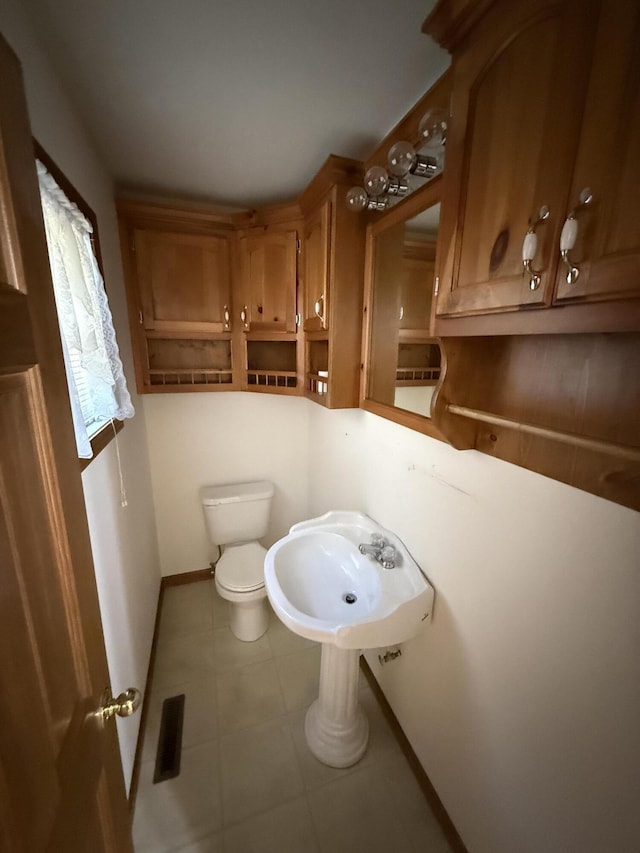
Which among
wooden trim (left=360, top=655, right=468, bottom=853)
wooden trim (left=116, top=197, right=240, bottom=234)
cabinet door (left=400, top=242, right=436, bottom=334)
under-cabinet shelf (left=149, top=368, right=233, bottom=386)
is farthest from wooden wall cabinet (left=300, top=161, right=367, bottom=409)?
wooden trim (left=360, top=655, right=468, bottom=853)

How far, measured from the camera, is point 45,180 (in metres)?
0.84

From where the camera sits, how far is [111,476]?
1266 millimetres

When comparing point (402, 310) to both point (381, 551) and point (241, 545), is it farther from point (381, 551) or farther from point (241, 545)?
point (241, 545)

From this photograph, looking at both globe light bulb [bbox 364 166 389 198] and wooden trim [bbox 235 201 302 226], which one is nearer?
globe light bulb [bbox 364 166 389 198]

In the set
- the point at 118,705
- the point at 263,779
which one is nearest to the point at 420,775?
the point at 263,779

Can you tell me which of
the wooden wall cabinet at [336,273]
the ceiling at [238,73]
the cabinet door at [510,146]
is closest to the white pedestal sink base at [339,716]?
the wooden wall cabinet at [336,273]

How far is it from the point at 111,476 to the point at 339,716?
1.36m

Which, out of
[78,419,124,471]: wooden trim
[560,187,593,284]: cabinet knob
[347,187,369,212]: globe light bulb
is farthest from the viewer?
[347,187,369,212]: globe light bulb

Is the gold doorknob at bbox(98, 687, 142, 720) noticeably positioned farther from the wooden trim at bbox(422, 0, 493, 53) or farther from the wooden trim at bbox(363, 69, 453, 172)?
the wooden trim at bbox(363, 69, 453, 172)

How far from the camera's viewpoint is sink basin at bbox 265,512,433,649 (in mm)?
1062

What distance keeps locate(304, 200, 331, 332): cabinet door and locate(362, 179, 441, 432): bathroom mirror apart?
0.60ft

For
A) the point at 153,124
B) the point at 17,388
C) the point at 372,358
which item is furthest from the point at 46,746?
the point at 153,124

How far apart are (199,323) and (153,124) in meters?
0.83

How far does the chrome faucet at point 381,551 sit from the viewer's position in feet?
4.37
